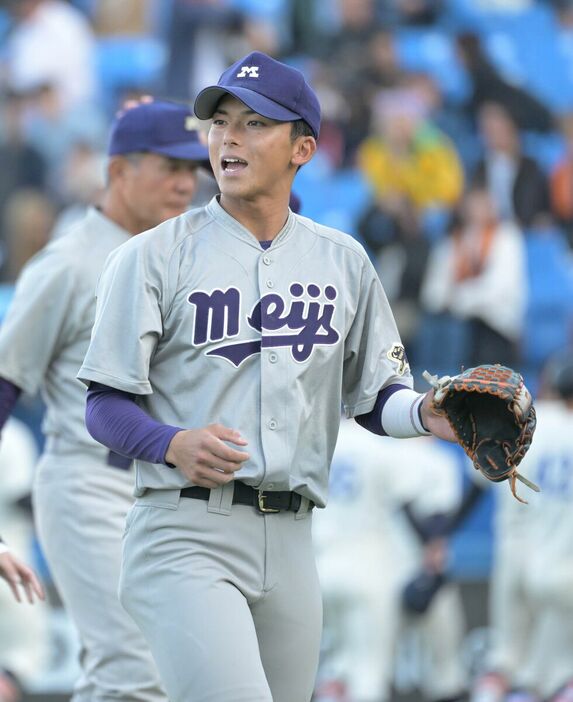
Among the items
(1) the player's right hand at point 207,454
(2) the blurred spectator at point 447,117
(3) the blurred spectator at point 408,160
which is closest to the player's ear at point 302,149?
(1) the player's right hand at point 207,454

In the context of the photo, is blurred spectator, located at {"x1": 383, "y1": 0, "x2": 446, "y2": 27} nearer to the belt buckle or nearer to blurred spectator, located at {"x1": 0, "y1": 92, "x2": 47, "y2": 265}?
blurred spectator, located at {"x1": 0, "y1": 92, "x2": 47, "y2": 265}

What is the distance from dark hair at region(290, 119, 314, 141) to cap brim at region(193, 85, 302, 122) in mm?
26

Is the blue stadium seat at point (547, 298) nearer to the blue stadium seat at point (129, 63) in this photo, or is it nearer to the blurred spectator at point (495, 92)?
the blurred spectator at point (495, 92)

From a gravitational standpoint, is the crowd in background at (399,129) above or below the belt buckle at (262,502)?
below

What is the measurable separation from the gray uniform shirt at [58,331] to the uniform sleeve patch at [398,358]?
1.19m

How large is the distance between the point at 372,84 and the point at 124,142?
6.78m

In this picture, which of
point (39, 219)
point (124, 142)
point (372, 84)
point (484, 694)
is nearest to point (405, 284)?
point (372, 84)

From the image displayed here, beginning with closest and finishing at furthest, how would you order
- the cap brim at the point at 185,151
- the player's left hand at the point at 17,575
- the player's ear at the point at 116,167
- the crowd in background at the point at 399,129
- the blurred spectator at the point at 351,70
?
the player's left hand at the point at 17,575 < the cap brim at the point at 185,151 < the player's ear at the point at 116,167 < the crowd in background at the point at 399,129 < the blurred spectator at the point at 351,70

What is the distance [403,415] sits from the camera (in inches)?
129

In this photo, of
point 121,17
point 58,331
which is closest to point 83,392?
point 58,331

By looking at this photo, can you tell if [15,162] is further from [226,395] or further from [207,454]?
[207,454]

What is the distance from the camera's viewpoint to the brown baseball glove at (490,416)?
3.00m

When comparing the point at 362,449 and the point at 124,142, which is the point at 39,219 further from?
the point at 124,142

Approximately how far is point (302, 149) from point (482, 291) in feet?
22.5
